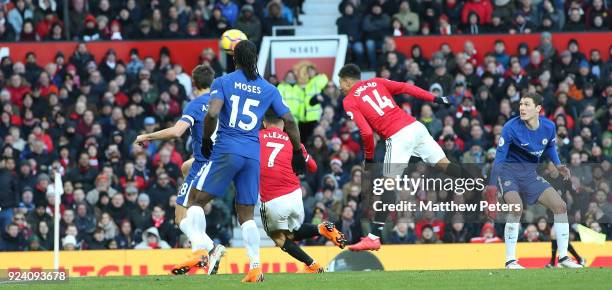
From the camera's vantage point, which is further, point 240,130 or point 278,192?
point 278,192

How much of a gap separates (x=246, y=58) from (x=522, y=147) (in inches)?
179

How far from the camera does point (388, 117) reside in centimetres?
1905

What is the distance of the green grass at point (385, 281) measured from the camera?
1485 centimetres

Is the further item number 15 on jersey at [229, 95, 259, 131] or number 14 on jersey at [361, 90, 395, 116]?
number 14 on jersey at [361, 90, 395, 116]

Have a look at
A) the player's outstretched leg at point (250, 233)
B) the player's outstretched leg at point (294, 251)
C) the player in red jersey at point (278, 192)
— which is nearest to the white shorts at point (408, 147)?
the player in red jersey at point (278, 192)

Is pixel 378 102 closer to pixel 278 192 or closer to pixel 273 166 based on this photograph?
pixel 273 166

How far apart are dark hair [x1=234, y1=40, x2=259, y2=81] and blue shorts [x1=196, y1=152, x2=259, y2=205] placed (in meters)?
0.87

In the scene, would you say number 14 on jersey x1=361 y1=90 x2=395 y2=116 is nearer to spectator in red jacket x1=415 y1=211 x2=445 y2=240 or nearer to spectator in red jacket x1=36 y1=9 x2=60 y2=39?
spectator in red jacket x1=415 y1=211 x2=445 y2=240

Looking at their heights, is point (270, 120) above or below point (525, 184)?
above

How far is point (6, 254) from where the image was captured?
77.5 ft

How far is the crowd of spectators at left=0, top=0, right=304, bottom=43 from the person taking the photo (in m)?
31.1

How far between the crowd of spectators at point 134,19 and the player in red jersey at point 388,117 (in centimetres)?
1198

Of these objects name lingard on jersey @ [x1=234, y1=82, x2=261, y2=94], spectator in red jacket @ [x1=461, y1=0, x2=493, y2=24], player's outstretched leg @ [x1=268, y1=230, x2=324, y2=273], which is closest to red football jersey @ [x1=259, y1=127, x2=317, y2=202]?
player's outstretched leg @ [x1=268, y1=230, x2=324, y2=273]

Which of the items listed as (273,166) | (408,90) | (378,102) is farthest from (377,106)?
(273,166)
